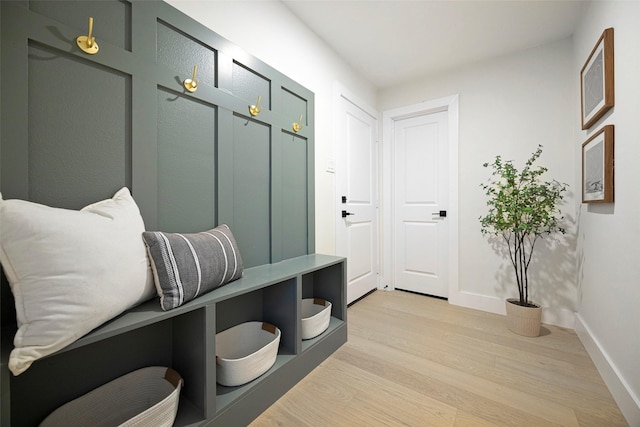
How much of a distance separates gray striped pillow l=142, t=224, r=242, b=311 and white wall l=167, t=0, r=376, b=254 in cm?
110

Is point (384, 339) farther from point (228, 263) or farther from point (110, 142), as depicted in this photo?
point (110, 142)

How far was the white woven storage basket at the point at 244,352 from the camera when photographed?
46.3 inches

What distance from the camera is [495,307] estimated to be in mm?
2461

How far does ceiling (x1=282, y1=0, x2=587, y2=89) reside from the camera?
188 centimetres

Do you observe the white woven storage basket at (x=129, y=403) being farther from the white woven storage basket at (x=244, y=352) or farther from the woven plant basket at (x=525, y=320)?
the woven plant basket at (x=525, y=320)

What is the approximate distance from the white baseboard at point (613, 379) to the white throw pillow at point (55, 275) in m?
2.05

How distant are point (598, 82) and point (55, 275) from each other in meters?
2.65

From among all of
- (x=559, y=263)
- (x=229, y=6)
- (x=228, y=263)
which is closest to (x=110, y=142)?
(x=228, y=263)

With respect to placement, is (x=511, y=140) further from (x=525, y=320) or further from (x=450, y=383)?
(x=450, y=383)

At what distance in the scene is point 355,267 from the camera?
2.71 metres

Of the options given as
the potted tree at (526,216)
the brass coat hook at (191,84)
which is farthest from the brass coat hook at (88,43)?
the potted tree at (526,216)

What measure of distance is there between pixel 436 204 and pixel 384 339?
157cm

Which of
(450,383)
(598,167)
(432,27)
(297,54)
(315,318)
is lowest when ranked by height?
(450,383)

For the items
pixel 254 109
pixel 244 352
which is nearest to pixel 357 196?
pixel 254 109
